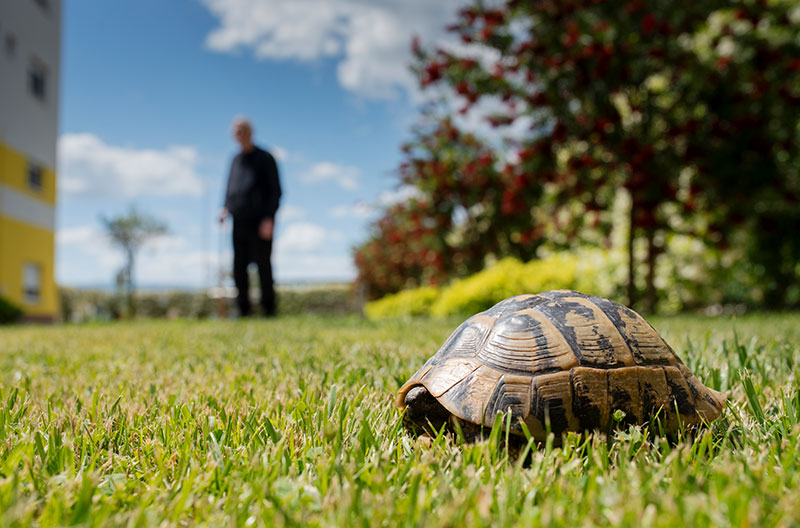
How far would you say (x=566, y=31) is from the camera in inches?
334

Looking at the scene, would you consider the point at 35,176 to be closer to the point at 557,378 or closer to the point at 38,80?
the point at 38,80

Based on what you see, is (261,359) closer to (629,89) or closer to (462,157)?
(629,89)

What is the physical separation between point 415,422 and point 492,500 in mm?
639

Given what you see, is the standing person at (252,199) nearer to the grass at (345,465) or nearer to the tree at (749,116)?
the grass at (345,465)

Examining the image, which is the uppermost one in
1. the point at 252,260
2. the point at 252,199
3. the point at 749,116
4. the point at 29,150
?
the point at 29,150

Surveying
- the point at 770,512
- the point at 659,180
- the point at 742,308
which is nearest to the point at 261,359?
the point at 770,512

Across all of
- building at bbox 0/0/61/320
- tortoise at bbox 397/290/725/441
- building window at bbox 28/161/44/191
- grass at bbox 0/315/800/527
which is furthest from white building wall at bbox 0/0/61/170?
tortoise at bbox 397/290/725/441

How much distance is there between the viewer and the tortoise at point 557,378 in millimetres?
1623

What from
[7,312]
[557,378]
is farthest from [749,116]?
[7,312]

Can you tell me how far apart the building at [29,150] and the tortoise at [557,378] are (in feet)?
66.5

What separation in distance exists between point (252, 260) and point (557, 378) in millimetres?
7536

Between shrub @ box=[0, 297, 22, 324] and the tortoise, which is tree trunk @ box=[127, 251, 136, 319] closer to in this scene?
shrub @ box=[0, 297, 22, 324]

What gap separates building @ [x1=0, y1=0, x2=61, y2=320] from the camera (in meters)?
17.9

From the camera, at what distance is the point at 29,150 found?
1939cm
